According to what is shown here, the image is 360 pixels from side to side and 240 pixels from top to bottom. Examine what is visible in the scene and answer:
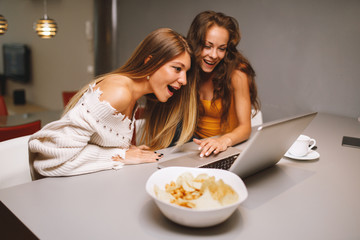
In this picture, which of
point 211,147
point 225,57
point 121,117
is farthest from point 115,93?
point 225,57

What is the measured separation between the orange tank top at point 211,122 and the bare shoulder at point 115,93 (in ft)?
2.45

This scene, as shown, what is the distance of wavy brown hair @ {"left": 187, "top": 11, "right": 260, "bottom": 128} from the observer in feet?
5.63

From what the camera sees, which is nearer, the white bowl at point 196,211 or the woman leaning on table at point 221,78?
the white bowl at point 196,211

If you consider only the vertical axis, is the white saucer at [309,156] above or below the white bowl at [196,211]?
below

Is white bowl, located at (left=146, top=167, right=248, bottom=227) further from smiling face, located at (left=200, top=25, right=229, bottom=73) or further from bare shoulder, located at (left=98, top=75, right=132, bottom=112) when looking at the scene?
smiling face, located at (left=200, top=25, right=229, bottom=73)

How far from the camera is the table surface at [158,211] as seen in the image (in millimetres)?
766

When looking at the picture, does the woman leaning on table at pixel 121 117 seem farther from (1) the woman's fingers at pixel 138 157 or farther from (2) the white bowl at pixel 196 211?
(2) the white bowl at pixel 196 211

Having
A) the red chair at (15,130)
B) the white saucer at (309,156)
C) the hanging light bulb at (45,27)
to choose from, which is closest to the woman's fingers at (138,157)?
the white saucer at (309,156)

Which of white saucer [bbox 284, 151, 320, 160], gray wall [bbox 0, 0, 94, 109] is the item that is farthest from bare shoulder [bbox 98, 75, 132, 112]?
gray wall [bbox 0, 0, 94, 109]

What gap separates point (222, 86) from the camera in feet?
6.15

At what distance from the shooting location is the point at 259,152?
99 cm

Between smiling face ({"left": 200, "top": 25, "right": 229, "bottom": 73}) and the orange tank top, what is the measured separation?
292mm

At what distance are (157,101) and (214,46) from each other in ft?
1.45

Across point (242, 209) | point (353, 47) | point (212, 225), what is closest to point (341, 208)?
point (242, 209)
